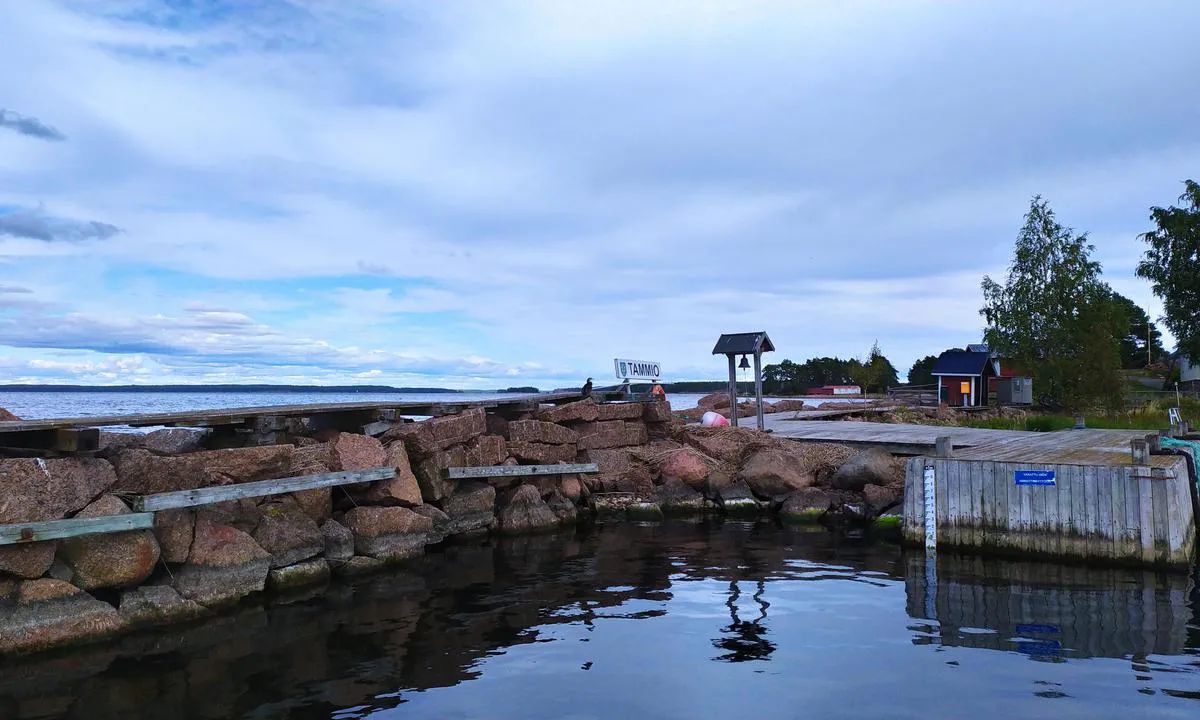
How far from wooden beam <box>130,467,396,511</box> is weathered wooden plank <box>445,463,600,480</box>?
1.90 metres

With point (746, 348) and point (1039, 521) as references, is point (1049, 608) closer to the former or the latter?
point (1039, 521)

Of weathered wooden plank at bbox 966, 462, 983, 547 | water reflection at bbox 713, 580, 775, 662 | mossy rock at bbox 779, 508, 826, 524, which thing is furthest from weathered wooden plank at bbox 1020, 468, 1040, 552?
mossy rock at bbox 779, 508, 826, 524

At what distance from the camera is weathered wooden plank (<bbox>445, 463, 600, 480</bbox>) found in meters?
14.4

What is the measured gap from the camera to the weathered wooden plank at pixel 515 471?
14352mm

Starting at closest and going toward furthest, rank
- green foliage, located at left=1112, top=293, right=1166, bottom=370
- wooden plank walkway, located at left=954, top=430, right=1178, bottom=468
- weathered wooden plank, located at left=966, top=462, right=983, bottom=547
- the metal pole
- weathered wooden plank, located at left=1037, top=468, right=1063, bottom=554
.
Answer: weathered wooden plank, located at left=1037, top=468, right=1063, bottom=554 < weathered wooden plank, located at left=966, top=462, right=983, bottom=547 < wooden plank walkway, located at left=954, top=430, right=1178, bottom=468 < the metal pole < green foliage, located at left=1112, top=293, right=1166, bottom=370

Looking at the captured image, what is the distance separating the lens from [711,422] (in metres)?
23.5

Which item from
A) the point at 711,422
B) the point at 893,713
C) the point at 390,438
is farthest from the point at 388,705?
the point at 711,422

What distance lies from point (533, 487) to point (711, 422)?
8.96 m

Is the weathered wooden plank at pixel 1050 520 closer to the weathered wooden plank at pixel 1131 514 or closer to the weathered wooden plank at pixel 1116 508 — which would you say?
the weathered wooden plank at pixel 1116 508

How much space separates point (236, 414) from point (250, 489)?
2.49m

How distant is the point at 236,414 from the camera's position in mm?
12516

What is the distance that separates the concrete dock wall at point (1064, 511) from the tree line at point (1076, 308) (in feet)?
71.5

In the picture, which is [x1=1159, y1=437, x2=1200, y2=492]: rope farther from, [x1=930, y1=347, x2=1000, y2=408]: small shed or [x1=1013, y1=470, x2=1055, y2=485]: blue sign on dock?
[x1=930, y1=347, x2=1000, y2=408]: small shed

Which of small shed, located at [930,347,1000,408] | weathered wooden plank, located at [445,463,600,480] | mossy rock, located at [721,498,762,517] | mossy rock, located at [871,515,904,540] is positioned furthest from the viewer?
small shed, located at [930,347,1000,408]
